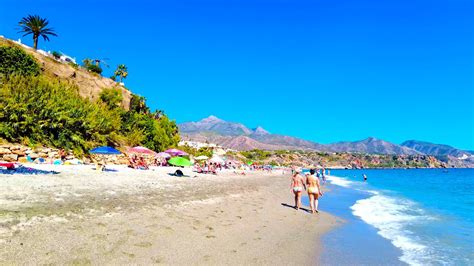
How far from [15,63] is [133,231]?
3371 centimetres

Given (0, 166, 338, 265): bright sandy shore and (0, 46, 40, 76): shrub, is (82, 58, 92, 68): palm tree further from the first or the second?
(0, 166, 338, 265): bright sandy shore

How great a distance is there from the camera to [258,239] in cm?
754

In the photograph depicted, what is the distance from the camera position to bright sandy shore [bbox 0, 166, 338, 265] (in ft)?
16.8

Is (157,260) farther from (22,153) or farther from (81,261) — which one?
(22,153)

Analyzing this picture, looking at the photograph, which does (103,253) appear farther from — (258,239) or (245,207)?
(245,207)

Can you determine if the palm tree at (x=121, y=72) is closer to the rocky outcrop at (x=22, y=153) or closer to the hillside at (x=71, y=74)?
the hillside at (x=71, y=74)

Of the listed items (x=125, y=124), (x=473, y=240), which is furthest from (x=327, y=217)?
(x=125, y=124)

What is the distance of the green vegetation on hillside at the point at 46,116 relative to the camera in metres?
22.6

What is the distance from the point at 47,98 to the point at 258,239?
25531 millimetres

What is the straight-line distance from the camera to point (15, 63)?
32.1m

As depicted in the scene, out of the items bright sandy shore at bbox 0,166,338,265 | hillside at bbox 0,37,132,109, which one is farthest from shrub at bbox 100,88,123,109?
bright sandy shore at bbox 0,166,338,265

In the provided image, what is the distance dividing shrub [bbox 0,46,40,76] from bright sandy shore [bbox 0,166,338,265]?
26.2 meters

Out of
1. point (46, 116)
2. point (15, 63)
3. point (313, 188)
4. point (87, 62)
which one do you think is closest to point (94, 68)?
point (87, 62)

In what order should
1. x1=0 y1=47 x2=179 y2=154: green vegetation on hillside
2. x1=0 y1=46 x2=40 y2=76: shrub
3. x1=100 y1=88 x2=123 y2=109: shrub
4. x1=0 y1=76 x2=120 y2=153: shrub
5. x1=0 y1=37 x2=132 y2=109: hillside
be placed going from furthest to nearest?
x1=100 y1=88 x2=123 y2=109: shrub → x1=0 y1=37 x2=132 y2=109: hillside → x1=0 y1=46 x2=40 y2=76: shrub → x1=0 y1=47 x2=179 y2=154: green vegetation on hillside → x1=0 y1=76 x2=120 y2=153: shrub
